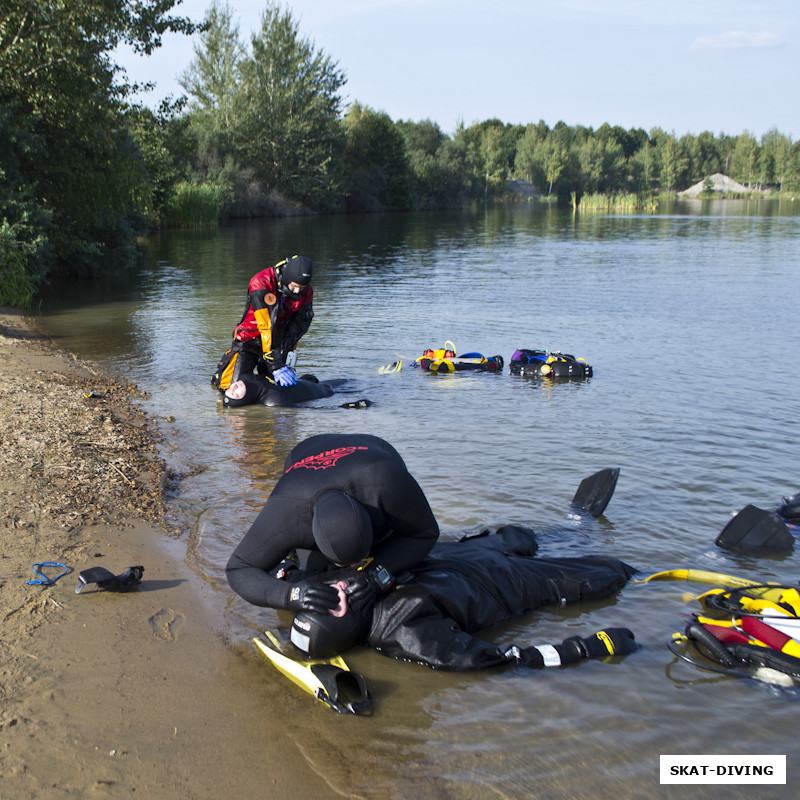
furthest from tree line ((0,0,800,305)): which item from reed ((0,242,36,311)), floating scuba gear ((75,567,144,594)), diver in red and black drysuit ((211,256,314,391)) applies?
floating scuba gear ((75,567,144,594))

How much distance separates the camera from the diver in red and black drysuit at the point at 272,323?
360 inches

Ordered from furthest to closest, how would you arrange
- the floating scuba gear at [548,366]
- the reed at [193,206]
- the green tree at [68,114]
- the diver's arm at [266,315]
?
1. the reed at [193,206]
2. the green tree at [68,114]
3. the floating scuba gear at [548,366]
4. the diver's arm at [266,315]

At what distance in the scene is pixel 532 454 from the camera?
7.30 m

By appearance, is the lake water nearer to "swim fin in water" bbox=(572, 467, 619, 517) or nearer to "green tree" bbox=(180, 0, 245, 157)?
"swim fin in water" bbox=(572, 467, 619, 517)

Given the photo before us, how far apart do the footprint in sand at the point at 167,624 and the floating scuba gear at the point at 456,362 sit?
6.94 metres

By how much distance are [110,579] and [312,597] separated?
1297 millimetres

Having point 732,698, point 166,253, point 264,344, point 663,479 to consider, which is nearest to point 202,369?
point 264,344

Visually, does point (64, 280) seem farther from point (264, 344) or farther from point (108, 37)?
point (264, 344)

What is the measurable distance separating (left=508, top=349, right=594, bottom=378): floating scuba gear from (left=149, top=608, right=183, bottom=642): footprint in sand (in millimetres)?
7081

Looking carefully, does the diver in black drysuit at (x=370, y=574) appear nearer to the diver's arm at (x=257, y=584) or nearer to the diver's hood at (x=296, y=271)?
the diver's arm at (x=257, y=584)

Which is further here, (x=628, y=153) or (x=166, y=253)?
(x=628, y=153)

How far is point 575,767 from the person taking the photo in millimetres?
3199

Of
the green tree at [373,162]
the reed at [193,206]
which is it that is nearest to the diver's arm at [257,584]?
the reed at [193,206]

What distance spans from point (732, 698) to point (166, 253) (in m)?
27.3
